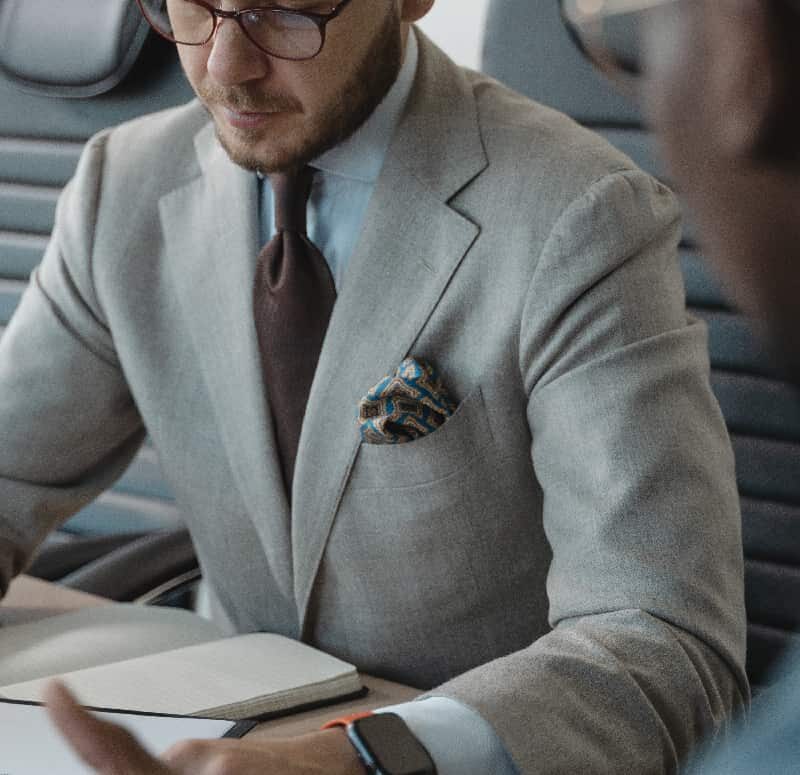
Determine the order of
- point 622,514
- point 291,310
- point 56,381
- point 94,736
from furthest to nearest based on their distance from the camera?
point 56,381, point 291,310, point 622,514, point 94,736

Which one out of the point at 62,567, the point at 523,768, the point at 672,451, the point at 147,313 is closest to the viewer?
the point at 523,768

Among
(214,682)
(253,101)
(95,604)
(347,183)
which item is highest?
(253,101)

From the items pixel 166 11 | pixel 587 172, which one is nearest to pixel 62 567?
pixel 166 11

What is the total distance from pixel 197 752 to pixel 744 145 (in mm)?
561

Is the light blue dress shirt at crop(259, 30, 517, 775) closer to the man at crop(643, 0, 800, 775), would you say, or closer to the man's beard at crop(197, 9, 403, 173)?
the man's beard at crop(197, 9, 403, 173)

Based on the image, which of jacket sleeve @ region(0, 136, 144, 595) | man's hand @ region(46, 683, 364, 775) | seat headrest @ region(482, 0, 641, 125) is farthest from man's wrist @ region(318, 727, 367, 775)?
seat headrest @ region(482, 0, 641, 125)

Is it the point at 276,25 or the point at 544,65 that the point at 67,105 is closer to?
the point at 544,65

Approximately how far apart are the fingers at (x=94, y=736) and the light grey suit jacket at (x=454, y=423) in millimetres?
304

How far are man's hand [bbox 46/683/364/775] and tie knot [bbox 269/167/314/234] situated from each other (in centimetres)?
64

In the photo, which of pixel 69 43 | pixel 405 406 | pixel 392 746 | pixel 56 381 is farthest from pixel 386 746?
pixel 69 43

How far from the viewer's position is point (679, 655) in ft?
3.66

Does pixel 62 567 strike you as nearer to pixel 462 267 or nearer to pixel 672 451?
pixel 462 267

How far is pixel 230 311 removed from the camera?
149cm

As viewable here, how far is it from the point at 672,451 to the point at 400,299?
32cm
